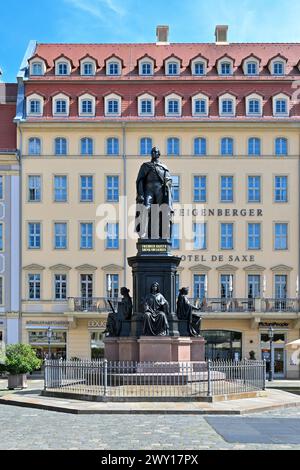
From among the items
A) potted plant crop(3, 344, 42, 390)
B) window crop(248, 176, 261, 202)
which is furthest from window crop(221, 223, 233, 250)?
potted plant crop(3, 344, 42, 390)

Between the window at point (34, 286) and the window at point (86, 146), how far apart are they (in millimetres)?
7641

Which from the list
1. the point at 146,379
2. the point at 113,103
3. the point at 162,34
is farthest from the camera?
the point at 162,34

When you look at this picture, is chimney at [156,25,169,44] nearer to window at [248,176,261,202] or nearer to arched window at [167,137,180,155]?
arched window at [167,137,180,155]

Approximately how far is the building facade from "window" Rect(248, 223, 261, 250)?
0.07m

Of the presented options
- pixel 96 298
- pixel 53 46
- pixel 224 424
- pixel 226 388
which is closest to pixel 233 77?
pixel 53 46

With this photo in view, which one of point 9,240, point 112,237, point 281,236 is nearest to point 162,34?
point 112,237

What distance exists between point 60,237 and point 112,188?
4137 mm

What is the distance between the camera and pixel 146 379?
69.5 ft

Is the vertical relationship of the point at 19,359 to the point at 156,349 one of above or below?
below

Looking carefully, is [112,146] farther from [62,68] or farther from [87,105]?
[62,68]

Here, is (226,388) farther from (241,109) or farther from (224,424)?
(241,109)

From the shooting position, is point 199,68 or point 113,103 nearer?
point 113,103

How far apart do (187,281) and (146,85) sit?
12.0 metres

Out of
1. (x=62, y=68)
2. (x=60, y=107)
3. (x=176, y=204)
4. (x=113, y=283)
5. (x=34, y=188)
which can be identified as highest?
(x=62, y=68)
